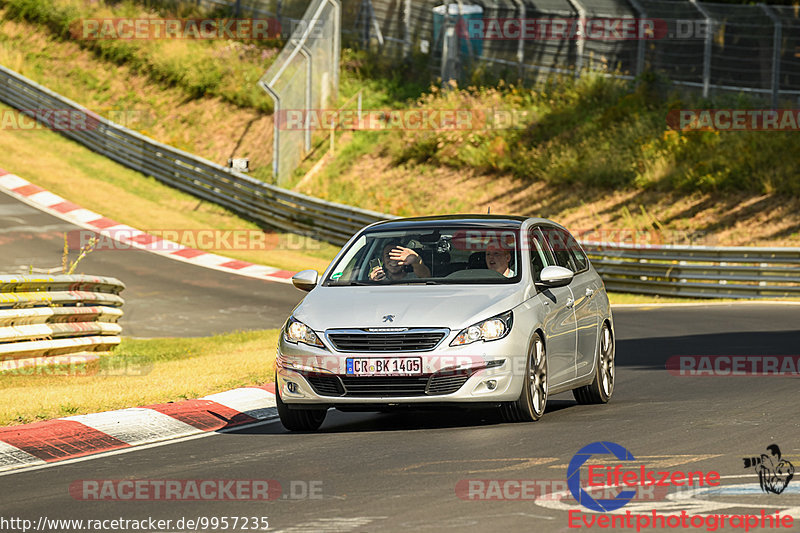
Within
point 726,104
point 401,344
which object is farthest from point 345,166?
point 401,344

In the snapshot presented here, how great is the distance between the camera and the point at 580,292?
1120 centimetres

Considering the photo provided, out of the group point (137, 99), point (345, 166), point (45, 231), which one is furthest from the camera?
point (137, 99)

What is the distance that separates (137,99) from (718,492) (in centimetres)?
3961

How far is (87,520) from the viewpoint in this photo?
265 inches

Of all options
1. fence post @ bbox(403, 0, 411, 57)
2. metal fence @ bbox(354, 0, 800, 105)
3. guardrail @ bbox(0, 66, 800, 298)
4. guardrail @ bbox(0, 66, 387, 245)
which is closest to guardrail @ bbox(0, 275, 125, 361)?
guardrail @ bbox(0, 66, 800, 298)

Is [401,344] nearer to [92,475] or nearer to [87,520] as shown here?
[92,475]

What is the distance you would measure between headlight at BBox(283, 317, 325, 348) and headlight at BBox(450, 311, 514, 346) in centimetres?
106

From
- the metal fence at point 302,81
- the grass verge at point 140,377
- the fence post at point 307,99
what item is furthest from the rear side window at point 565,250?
the fence post at point 307,99

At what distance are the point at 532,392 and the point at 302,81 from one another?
1119 inches

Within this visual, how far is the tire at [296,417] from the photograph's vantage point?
9891 mm

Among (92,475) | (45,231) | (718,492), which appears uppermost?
(718,492)

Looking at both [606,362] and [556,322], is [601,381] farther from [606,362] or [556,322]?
[556,322]

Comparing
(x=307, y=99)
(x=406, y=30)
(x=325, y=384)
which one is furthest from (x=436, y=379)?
(x=406, y=30)

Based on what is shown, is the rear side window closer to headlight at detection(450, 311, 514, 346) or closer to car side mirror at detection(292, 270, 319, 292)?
headlight at detection(450, 311, 514, 346)
